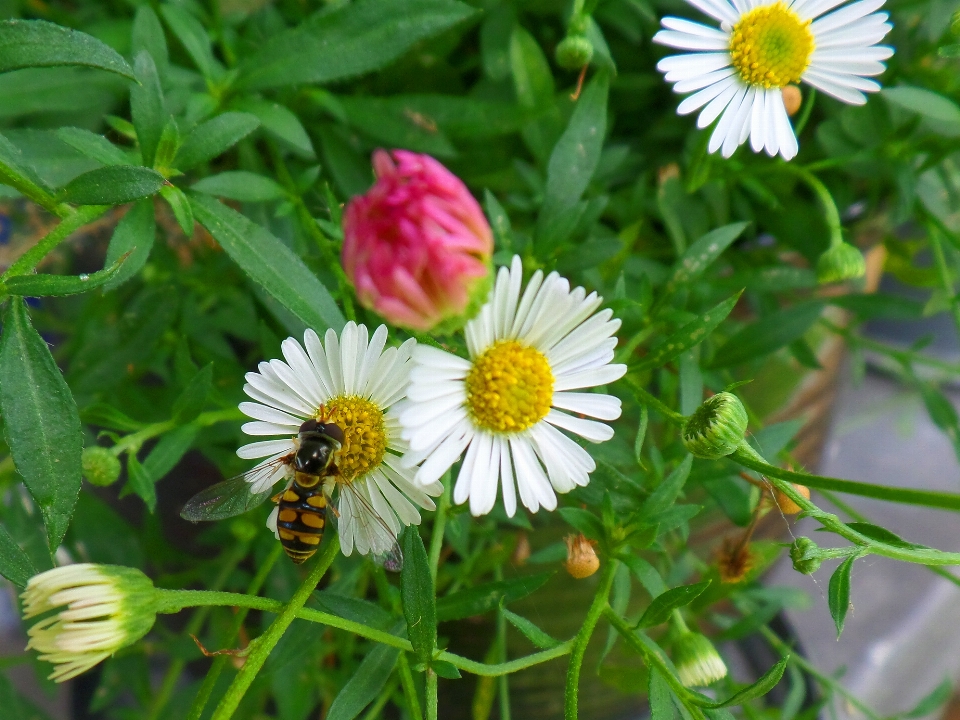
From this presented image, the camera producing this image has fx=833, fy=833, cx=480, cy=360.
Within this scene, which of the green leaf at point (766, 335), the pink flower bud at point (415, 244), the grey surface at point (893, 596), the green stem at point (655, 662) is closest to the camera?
the pink flower bud at point (415, 244)

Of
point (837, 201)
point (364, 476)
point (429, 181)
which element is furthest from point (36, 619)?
point (837, 201)

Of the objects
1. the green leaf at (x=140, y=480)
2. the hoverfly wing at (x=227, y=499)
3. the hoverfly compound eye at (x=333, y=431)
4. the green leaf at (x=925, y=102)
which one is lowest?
the hoverfly wing at (x=227, y=499)

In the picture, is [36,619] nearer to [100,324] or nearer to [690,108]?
[100,324]

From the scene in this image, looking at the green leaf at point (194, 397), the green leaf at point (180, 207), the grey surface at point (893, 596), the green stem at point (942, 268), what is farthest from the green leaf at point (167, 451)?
the grey surface at point (893, 596)

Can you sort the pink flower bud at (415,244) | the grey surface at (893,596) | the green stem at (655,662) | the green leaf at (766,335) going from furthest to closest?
1. the grey surface at (893,596)
2. the green leaf at (766,335)
3. the green stem at (655,662)
4. the pink flower bud at (415,244)

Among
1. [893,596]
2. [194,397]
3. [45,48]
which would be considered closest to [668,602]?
[194,397]

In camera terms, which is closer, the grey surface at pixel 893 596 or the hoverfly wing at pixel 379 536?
the hoverfly wing at pixel 379 536

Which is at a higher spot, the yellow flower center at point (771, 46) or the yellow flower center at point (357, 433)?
the yellow flower center at point (771, 46)

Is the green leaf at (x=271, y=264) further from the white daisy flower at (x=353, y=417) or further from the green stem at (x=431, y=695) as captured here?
the green stem at (x=431, y=695)
